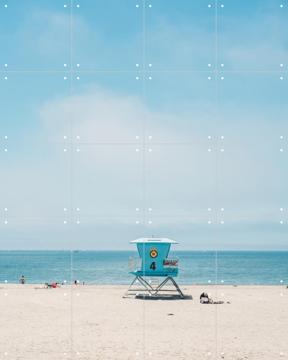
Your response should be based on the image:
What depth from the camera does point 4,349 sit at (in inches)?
466

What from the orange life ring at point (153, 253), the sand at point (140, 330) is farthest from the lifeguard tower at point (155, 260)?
the sand at point (140, 330)

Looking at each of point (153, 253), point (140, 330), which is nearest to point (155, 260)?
point (153, 253)

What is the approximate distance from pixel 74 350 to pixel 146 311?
7971 millimetres

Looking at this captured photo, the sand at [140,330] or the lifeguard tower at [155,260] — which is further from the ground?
the lifeguard tower at [155,260]

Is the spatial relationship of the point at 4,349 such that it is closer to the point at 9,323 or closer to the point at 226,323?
the point at 9,323

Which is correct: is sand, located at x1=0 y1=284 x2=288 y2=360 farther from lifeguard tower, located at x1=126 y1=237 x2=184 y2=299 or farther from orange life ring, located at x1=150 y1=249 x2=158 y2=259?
orange life ring, located at x1=150 y1=249 x2=158 y2=259

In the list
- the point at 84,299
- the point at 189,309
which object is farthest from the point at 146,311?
the point at 84,299

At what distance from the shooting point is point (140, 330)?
14.6 m

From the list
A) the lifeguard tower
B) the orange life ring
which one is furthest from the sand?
the orange life ring

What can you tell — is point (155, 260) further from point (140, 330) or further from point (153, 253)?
point (140, 330)

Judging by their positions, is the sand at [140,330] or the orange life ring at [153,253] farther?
the orange life ring at [153,253]

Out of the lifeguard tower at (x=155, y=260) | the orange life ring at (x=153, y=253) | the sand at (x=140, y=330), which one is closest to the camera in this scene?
the sand at (x=140, y=330)

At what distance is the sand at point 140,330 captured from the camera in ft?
38.0

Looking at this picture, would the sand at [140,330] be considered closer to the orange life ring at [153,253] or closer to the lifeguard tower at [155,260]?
the lifeguard tower at [155,260]
